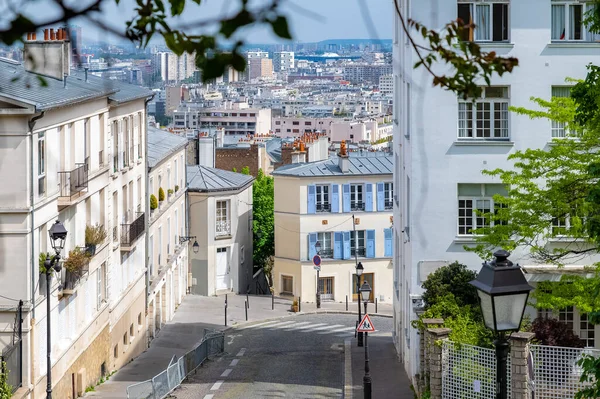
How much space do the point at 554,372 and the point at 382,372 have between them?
43.5 feet

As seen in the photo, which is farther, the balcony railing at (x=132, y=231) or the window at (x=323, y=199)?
the window at (x=323, y=199)

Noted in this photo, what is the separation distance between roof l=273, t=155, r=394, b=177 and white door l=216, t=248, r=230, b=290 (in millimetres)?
Answer: 5377

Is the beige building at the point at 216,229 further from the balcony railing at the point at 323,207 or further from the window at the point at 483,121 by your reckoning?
the window at the point at 483,121

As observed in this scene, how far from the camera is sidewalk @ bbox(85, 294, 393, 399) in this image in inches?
1369

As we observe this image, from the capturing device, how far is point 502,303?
10852mm

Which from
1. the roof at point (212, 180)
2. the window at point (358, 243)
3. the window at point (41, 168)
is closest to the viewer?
the window at point (41, 168)

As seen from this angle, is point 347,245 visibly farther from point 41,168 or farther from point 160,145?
point 41,168

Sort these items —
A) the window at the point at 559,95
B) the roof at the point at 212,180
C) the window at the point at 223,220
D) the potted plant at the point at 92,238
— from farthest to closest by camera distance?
the window at the point at 223,220, the roof at the point at 212,180, the potted plant at the point at 92,238, the window at the point at 559,95

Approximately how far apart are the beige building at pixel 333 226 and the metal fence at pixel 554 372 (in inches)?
1549

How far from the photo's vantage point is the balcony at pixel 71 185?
91.0 feet

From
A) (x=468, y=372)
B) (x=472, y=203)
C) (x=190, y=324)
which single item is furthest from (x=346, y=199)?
(x=468, y=372)

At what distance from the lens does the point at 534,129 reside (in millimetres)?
28422

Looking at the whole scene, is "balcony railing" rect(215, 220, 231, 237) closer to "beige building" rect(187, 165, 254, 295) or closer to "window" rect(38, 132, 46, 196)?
"beige building" rect(187, 165, 254, 295)

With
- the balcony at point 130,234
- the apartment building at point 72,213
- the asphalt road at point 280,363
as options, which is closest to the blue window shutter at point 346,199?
the asphalt road at point 280,363
